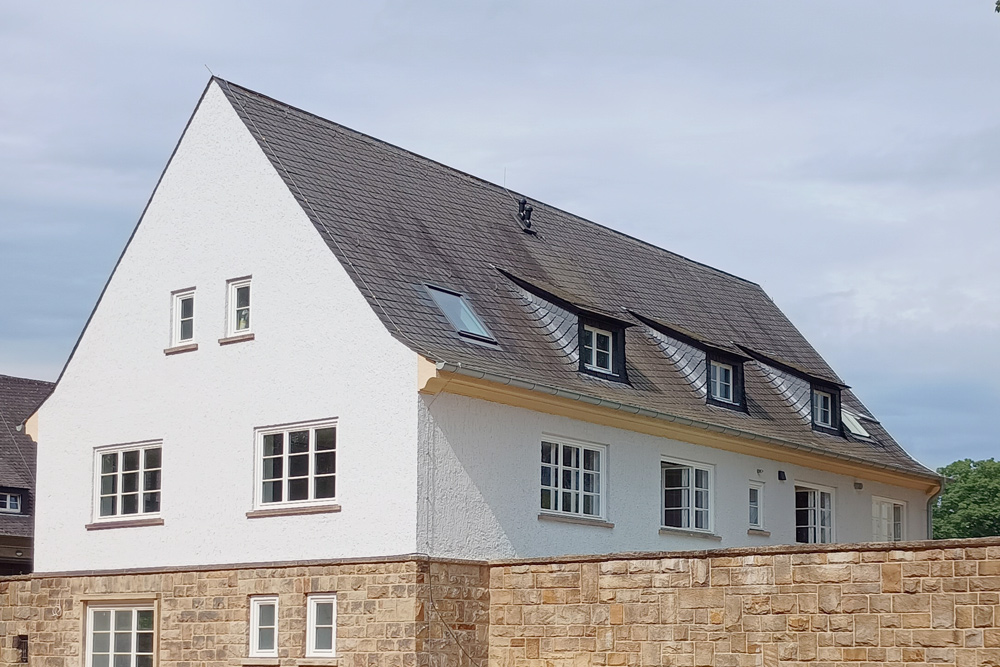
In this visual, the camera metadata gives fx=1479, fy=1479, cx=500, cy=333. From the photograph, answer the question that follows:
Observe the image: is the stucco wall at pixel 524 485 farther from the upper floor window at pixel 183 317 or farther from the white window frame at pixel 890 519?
the upper floor window at pixel 183 317

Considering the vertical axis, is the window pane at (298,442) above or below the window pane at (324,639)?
above

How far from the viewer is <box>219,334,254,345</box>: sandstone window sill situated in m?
20.0

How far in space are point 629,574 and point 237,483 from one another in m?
5.68

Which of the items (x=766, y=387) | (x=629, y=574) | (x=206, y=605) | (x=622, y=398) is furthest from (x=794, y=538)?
(x=206, y=605)

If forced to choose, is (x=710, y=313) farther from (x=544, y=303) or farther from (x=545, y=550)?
(x=545, y=550)

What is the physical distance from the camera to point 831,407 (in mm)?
28484

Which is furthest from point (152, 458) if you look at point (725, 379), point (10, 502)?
point (10, 502)

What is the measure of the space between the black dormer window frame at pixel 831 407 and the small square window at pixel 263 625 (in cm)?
1198

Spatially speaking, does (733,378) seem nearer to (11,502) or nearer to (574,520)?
(574,520)

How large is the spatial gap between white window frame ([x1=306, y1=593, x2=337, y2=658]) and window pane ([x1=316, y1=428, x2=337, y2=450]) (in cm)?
186

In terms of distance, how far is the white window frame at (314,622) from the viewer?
18297mm

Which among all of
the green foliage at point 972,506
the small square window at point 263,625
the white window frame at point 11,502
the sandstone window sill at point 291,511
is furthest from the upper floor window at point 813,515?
the green foliage at point 972,506

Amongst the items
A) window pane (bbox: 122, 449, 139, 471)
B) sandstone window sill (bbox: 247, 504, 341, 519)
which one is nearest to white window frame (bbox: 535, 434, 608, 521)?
sandstone window sill (bbox: 247, 504, 341, 519)

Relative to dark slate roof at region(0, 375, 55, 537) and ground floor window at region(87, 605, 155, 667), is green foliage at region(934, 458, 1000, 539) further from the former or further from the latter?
ground floor window at region(87, 605, 155, 667)
